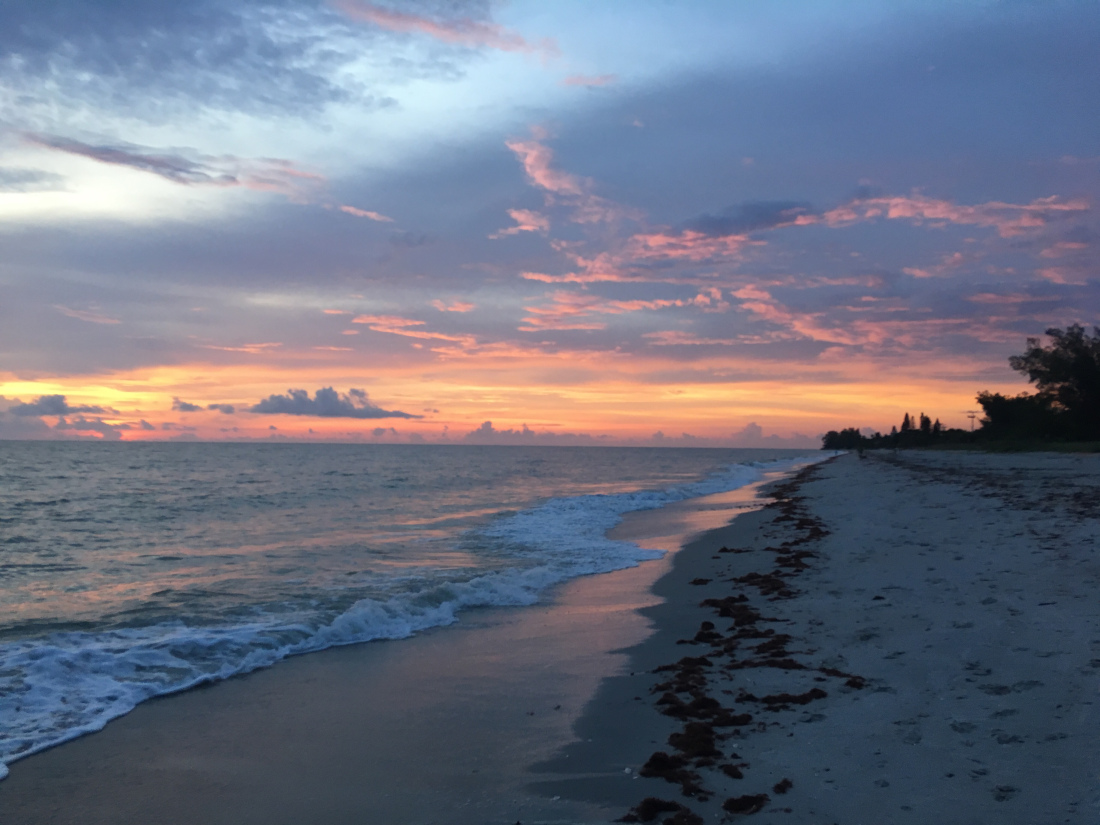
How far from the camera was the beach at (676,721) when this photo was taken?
4.51m

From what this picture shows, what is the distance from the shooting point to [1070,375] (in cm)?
5997

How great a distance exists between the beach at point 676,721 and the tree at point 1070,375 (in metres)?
59.6

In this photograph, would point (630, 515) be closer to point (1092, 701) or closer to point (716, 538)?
point (716, 538)

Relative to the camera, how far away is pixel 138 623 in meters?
10.4

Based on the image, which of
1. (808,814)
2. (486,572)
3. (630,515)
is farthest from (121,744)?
(630,515)

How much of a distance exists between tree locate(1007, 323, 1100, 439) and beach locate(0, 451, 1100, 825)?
5962cm

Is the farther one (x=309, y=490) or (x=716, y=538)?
(x=309, y=490)

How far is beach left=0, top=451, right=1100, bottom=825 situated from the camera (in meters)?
4.51

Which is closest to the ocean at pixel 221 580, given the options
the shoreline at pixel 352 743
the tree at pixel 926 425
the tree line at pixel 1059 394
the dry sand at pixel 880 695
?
the shoreline at pixel 352 743

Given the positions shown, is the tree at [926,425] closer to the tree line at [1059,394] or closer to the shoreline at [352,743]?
the tree line at [1059,394]

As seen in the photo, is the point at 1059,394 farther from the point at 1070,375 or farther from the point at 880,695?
the point at 880,695

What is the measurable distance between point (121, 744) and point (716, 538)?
15636 millimetres

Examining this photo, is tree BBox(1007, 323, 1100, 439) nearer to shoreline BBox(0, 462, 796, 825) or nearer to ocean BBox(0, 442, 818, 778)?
ocean BBox(0, 442, 818, 778)

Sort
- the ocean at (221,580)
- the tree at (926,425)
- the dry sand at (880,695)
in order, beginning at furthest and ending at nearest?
the tree at (926,425), the ocean at (221,580), the dry sand at (880,695)
